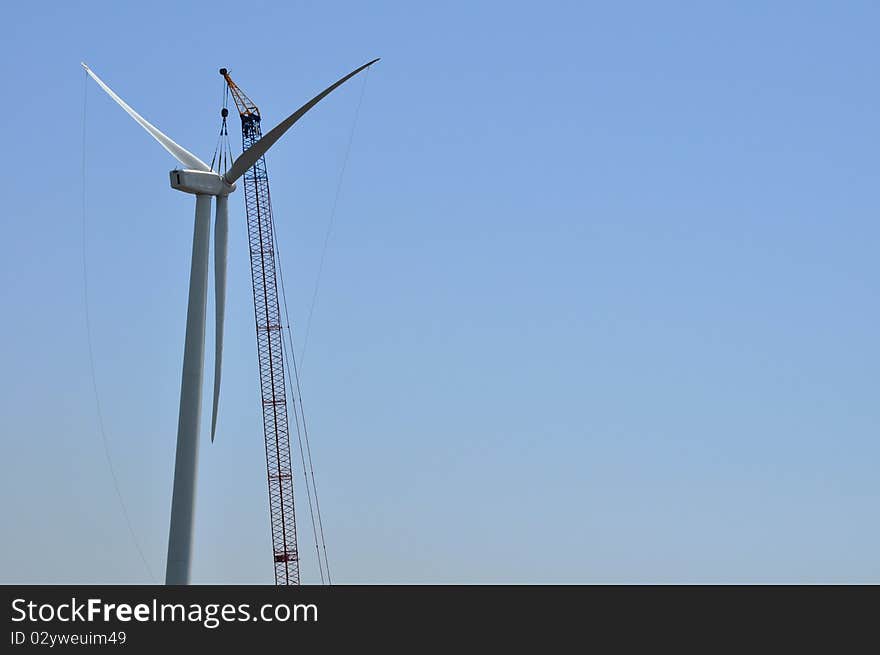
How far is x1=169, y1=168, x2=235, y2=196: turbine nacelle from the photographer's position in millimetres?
84500

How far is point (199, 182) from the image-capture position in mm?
85000

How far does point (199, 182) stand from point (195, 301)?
21.9ft

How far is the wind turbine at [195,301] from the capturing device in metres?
81.0

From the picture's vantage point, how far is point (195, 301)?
83.1m

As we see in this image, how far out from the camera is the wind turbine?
81.0 meters
